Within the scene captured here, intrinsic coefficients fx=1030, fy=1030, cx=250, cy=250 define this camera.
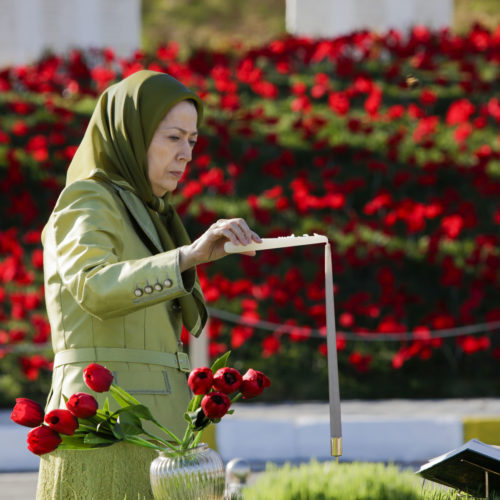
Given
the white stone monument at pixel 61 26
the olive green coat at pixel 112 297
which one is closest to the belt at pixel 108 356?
the olive green coat at pixel 112 297

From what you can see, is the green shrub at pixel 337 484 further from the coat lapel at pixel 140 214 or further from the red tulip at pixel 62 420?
the coat lapel at pixel 140 214

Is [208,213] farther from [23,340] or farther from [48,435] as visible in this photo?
[48,435]

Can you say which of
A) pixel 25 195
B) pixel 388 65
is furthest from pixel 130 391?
pixel 388 65

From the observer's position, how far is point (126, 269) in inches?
73.2

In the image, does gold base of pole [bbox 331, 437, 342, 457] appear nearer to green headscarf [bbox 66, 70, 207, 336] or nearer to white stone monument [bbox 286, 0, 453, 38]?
green headscarf [bbox 66, 70, 207, 336]

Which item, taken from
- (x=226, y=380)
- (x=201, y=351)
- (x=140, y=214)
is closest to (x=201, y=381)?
(x=226, y=380)

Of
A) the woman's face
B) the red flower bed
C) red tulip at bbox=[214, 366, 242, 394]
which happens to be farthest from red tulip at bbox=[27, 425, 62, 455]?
the red flower bed

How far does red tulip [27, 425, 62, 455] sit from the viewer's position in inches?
67.4

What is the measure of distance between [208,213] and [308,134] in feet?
3.61

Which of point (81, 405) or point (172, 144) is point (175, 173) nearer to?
point (172, 144)

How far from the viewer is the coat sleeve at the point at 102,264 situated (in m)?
1.85

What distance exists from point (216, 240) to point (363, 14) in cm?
881

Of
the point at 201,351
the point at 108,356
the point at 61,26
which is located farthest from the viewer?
the point at 61,26

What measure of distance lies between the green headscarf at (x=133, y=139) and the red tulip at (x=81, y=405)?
487 mm
